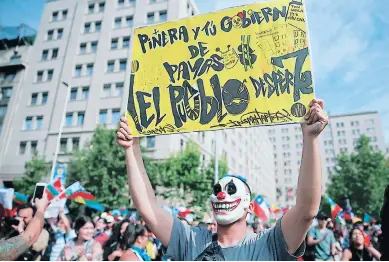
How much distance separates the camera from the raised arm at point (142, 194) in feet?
7.22

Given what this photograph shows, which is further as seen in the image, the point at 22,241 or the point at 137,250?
the point at 137,250

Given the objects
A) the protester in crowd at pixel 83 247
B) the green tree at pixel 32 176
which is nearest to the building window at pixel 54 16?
the green tree at pixel 32 176

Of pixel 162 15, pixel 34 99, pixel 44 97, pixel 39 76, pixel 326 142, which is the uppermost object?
pixel 326 142

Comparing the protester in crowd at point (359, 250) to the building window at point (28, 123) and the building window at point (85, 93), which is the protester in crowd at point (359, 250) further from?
the building window at point (28, 123)

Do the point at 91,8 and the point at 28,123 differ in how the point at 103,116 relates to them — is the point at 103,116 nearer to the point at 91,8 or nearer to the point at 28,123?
the point at 28,123

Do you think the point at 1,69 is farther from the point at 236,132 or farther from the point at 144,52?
the point at 144,52

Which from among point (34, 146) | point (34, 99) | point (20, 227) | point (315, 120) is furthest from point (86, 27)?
point (315, 120)

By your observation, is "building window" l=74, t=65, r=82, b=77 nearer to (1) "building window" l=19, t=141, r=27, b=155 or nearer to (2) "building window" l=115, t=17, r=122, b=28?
(2) "building window" l=115, t=17, r=122, b=28

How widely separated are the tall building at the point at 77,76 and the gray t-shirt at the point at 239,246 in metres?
23.6

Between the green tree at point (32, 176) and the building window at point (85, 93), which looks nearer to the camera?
the green tree at point (32, 176)

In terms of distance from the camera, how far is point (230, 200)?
2248 mm

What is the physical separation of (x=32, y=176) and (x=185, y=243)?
27.3 metres

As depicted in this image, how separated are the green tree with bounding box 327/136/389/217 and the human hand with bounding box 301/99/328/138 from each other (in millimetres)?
32819

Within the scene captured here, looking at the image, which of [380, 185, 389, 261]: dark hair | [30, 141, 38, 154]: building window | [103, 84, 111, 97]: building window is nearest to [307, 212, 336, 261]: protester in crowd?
[380, 185, 389, 261]: dark hair
